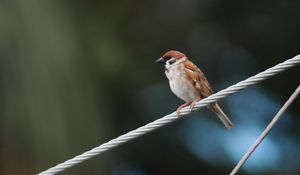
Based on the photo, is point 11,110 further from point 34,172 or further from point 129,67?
point 129,67

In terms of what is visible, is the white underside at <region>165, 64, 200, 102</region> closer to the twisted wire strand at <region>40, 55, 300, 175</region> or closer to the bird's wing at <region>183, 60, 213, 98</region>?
the bird's wing at <region>183, 60, 213, 98</region>

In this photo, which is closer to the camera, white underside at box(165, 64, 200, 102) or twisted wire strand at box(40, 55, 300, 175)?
twisted wire strand at box(40, 55, 300, 175)

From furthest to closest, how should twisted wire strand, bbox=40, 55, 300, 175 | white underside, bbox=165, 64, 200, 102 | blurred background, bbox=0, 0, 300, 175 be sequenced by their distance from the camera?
blurred background, bbox=0, 0, 300, 175 → white underside, bbox=165, 64, 200, 102 → twisted wire strand, bbox=40, 55, 300, 175

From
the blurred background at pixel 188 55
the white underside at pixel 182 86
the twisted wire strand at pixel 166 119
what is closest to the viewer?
the twisted wire strand at pixel 166 119

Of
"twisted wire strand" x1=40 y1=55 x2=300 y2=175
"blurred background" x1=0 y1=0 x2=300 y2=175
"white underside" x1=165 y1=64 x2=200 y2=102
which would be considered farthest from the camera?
"blurred background" x1=0 y1=0 x2=300 y2=175

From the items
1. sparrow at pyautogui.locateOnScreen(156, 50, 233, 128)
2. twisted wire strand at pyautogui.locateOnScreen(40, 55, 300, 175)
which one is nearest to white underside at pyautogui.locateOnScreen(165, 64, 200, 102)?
sparrow at pyautogui.locateOnScreen(156, 50, 233, 128)

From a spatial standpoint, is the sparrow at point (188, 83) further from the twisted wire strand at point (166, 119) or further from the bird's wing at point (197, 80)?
the twisted wire strand at point (166, 119)

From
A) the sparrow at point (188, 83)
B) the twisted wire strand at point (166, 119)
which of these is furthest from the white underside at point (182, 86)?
the twisted wire strand at point (166, 119)

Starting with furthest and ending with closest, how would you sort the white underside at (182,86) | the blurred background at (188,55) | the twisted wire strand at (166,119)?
1. the blurred background at (188,55)
2. the white underside at (182,86)
3. the twisted wire strand at (166,119)

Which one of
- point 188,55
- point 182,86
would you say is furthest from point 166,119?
point 188,55

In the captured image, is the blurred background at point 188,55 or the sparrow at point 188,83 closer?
the sparrow at point 188,83

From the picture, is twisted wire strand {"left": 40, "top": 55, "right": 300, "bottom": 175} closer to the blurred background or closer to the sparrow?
the sparrow

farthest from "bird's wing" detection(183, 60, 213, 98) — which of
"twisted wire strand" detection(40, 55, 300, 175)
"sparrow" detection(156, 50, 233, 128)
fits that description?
"twisted wire strand" detection(40, 55, 300, 175)

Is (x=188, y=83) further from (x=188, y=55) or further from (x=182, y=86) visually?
(x=188, y=55)
